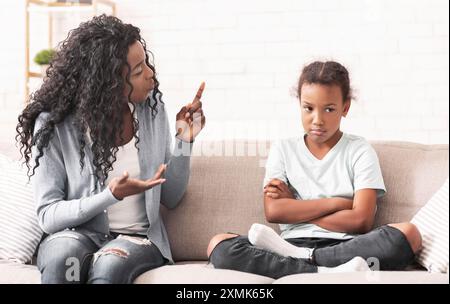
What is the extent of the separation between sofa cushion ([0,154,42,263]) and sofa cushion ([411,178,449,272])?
1.07 meters

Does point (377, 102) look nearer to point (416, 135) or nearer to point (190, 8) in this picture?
point (416, 135)

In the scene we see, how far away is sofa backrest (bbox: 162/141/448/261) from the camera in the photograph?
1.99 metres

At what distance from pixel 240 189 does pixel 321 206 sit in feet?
1.00

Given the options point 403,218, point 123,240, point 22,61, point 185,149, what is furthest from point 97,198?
point 22,61

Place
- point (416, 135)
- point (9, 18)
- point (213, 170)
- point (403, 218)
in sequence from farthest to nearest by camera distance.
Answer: point (9, 18) → point (416, 135) → point (213, 170) → point (403, 218)

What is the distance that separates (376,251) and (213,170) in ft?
2.00

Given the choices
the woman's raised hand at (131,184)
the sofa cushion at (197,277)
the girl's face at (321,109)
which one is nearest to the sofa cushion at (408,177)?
the girl's face at (321,109)

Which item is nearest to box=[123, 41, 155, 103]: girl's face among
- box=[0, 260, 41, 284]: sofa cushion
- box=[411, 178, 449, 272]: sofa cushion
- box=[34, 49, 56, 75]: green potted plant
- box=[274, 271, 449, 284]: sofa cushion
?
box=[0, 260, 41, 284]: sofa cushion

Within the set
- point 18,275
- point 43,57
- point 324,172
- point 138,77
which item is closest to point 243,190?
point 324,172

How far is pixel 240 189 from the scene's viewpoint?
2.10 m

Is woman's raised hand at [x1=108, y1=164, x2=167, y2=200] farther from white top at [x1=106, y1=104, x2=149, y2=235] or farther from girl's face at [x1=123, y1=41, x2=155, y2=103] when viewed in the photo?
girl's face at [x1=123, y1=41, x2=155, y2=103]

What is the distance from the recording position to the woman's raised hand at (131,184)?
163 cm

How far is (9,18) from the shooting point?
3.76 metres

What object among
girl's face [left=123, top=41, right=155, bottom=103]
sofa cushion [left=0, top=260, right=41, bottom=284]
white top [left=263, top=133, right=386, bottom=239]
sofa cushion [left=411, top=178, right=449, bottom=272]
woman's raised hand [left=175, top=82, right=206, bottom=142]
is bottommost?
sofa cushion [left=0, top=260, right=41, bottom=284]
